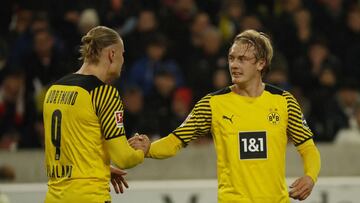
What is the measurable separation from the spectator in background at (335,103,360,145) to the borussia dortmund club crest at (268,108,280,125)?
4244 millimetres

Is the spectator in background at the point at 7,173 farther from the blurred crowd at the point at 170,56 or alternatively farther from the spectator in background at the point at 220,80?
the spectator in background at the point at 220,80

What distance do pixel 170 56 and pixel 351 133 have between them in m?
2.22

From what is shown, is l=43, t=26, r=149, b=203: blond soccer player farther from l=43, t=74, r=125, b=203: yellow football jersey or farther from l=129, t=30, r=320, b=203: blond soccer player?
l=129, t=30, r=320, b=203: blond soccer player

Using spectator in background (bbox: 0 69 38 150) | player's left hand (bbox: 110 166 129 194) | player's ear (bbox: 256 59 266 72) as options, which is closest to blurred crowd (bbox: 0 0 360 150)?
spectator in background (bbox: 0 69 38 150)

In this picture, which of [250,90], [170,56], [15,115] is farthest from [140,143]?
[170,56]

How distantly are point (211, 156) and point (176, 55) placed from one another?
6.55 ft

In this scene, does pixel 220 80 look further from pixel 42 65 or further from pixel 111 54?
pixel 111 54

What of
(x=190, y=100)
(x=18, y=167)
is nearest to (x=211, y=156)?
(x=190, y=100)

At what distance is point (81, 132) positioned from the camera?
5.16m

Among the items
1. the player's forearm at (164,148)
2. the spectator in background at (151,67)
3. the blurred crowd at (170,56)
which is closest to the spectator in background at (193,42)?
the blurred crowd at (170,56)

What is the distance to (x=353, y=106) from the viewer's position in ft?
34.1

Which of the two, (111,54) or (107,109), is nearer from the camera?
(107,109)

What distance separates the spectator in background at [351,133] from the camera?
977 cm

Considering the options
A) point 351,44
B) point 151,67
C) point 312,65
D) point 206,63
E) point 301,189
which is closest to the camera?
point 301,189
